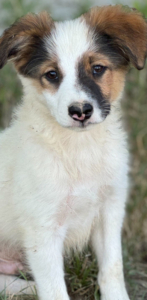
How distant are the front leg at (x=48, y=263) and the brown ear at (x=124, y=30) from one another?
4.36 ft

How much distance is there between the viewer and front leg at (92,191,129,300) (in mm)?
3600

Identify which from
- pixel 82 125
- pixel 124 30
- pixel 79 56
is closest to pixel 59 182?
pixel 82 125

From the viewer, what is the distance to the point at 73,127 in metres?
2.98

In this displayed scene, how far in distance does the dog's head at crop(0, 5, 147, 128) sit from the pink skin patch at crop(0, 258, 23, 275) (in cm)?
145

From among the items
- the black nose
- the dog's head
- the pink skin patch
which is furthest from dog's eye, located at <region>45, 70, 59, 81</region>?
the pink skin patch

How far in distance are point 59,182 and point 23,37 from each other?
1.02 m

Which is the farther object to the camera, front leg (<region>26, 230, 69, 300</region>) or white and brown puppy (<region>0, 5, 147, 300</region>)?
front leg (<region>26, 230, 69, 300</region>)

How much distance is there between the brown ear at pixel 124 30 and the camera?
125 inches

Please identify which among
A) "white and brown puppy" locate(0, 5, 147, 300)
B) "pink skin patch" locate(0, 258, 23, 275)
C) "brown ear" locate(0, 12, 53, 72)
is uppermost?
"brown ear" locate(0, 12, 53, 72)

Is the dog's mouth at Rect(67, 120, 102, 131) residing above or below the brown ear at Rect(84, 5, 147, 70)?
below

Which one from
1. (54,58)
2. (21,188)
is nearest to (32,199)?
(21,188)

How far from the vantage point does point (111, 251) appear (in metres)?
3.61

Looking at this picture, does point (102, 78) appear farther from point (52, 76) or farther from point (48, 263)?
point (48, 263)

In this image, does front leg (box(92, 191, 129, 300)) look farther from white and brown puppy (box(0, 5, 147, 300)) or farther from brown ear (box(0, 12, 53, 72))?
brown ear (box(0, 12, 53, 72))
